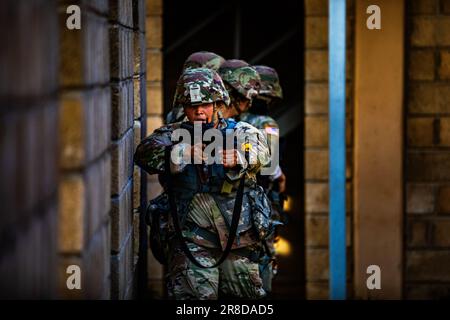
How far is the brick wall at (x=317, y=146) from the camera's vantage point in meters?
8.25

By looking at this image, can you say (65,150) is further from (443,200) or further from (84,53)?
(443,200)

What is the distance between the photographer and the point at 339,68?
627cm

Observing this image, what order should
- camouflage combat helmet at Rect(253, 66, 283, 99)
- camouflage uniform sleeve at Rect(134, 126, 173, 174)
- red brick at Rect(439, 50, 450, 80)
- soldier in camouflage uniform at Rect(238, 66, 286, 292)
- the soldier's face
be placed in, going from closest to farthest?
1. camouflage uniform sleeve at Rect(134, 126, 173, 174)
2. the soldier's face
3. soldier in camouflage uniform at Rect(238, 66, 286, 292)
4. camouflage combat helmet at Rect(253, 66, 283, 99)
5. red brick at Rect(439, 50, 450, 80)

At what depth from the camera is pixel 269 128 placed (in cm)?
695

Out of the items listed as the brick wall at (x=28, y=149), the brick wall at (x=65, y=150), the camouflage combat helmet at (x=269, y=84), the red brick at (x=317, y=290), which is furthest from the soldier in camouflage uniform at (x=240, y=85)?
the brick wall at (x=28, y=149)

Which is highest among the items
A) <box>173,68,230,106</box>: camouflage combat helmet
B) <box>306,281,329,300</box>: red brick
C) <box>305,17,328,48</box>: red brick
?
<box>305,17,328,48</box>: red brick

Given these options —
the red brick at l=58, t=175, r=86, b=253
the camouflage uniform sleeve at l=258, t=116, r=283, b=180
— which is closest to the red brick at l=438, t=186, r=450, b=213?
the camouflage uniform sleeve at l=258, t=116, r=283, b=180

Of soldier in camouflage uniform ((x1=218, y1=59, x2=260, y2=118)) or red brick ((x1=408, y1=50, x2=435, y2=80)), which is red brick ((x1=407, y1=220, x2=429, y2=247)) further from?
soldier in camouflage uniform ((x1=218, y1=59, x2=260, y2=118))

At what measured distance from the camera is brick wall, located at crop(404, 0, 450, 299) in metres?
7.98

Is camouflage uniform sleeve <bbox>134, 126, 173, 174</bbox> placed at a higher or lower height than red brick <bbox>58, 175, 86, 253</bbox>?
higher

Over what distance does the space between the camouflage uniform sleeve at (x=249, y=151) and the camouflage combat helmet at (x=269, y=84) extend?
1.66m

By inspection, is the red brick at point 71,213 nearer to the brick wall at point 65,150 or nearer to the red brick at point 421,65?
the brick wall at point 65,150

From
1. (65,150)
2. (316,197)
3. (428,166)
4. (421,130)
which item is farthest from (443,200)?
(65,150)
